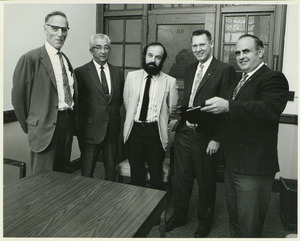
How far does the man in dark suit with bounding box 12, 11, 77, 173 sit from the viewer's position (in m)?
2.05

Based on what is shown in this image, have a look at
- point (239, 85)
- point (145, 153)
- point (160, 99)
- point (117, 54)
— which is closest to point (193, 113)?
point (239, 85)

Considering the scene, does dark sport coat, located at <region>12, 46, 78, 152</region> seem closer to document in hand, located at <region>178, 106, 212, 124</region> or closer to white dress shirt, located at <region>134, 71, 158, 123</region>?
white dress shirt, located at <region>134, 71, 158, 123</region>

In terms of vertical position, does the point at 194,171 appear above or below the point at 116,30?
below

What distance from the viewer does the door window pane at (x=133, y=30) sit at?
3758 mm

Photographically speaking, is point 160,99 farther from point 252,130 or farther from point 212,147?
point 252,130

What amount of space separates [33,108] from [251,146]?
151 cm

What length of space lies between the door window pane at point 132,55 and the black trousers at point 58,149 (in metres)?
1.79

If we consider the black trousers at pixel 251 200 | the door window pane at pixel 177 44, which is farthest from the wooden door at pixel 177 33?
the black trousers at pixel 251 200

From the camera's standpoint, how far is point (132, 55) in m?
3.85

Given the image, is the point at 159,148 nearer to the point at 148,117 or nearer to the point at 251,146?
the point at 148,117

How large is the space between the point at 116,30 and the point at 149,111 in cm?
197

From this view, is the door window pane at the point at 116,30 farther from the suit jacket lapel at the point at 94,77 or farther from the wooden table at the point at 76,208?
the wooden table at the point at 76,208

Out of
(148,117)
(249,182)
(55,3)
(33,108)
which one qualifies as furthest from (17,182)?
(55,3)

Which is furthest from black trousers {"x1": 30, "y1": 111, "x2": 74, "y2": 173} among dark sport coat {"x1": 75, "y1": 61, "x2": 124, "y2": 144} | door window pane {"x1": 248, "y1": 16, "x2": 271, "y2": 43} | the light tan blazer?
door window pane {"x1": 248, "y1": 16, "x2": 271, "y2": 43}
